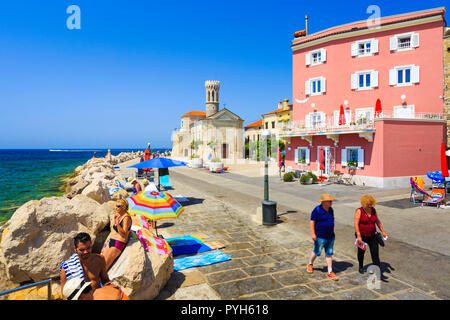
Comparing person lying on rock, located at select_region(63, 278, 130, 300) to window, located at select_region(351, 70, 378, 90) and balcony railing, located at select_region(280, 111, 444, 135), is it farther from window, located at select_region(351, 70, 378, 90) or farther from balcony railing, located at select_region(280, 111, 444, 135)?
window, located at select_region(351, 70, 378, 90)

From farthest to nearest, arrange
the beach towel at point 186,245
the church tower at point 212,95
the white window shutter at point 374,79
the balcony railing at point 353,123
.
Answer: the church tower at point 212,95 → the white window shutter at point 374,79 → the balcony railing at point 353,123 → the beach towel at point 186,245

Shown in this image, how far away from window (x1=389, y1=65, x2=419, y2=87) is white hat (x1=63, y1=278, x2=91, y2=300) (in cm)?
2303

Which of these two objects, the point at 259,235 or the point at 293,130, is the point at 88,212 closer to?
the point at 259,235

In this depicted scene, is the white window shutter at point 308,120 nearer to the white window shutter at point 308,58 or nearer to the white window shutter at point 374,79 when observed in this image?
the white window shutter at point 308,58

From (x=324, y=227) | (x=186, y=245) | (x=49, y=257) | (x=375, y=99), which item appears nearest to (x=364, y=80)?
(x=375, y=99)

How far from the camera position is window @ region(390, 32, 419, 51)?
20000mm

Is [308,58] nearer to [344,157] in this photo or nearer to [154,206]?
[344,157]

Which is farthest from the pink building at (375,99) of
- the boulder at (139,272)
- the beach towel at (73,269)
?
the beach towel at (73,269)

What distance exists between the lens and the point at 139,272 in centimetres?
452

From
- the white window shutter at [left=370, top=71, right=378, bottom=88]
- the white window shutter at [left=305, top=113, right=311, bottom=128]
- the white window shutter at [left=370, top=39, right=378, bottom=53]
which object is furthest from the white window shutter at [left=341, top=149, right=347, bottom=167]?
the white window shutter at [left=370, top=39, right=378, bottom=53]

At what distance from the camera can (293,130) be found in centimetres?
2388

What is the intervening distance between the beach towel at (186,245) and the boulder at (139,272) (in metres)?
1.91

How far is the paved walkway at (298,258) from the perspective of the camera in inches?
199
